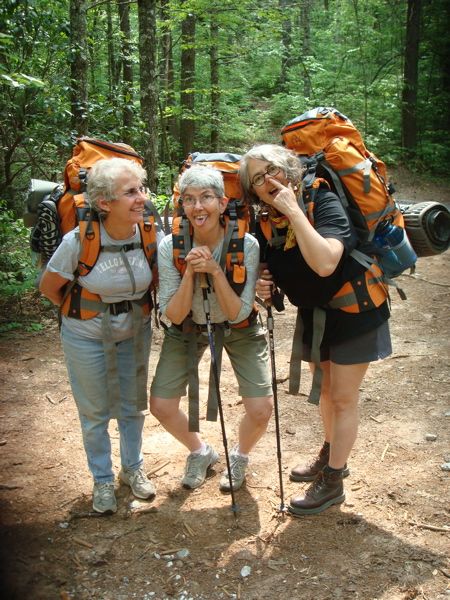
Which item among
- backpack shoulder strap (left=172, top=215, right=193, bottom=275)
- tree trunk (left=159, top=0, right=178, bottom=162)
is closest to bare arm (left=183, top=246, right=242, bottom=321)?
backpack shoulder strap (left=172, top=215, right=193, bottom=275)

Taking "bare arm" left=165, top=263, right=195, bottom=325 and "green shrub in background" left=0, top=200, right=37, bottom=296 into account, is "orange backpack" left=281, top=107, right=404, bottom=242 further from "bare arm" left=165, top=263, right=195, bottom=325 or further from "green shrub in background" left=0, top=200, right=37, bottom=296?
"green shrub in background" left=0, top=200, right=37, bottom=296

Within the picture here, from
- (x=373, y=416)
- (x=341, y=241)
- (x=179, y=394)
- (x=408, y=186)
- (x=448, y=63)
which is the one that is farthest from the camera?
(x=448, y=63)

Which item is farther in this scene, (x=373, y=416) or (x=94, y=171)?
(x=373, y=416)

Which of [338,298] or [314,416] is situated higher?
[338,298]

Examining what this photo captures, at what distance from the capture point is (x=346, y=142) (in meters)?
2.96

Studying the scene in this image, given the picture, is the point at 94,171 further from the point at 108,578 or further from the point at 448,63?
the point at 448,63

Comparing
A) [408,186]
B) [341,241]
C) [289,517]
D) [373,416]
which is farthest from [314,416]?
[408,186]

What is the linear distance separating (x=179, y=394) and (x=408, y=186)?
1411 cm

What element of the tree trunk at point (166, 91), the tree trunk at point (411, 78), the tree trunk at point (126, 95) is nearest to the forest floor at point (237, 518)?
the tree trunk at point (126, 95)

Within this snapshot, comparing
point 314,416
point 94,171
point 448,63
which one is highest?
point 448,63

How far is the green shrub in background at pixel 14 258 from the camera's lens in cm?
678

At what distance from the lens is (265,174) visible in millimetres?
2840

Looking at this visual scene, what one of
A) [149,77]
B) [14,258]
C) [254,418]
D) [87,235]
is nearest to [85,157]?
[87,235]

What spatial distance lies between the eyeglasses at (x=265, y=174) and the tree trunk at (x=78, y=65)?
502 cm
